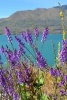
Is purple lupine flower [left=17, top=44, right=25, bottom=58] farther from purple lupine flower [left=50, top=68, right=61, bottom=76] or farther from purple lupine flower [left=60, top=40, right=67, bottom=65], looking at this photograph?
purple lupine flower [left=60, top=40, right=67, bottom=65]

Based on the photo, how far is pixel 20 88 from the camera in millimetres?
4184

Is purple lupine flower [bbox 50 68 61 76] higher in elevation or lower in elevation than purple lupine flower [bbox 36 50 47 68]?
lower

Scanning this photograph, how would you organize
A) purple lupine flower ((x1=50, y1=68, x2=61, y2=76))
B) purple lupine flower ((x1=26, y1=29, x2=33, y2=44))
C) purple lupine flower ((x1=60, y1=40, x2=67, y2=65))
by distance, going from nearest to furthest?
purple lupine flower ((x1=60, y1=40, x2=67, y2=65))
purple lupine flower ((x1=50, y1=68, x2=61, y2=76))
purple lupine flower ((x1=26, y1=29, x2=33, y2=44))

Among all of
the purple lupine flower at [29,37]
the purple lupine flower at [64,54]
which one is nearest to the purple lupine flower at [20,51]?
the purple lupine flower at [29,37]

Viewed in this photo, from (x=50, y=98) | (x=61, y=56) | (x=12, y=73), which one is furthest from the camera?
(x=50, y=98)

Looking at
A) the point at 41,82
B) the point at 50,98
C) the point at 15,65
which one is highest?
the point at 15,65

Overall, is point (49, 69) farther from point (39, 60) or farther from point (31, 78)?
point (31, 78)

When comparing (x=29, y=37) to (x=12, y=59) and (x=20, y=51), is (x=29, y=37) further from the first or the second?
(x=12, y=59)

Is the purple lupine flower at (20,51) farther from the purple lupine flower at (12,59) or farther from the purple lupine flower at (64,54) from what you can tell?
the purple lupine flower at (64,54)

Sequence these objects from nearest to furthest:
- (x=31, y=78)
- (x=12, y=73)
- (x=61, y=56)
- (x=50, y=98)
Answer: (x=31, y=78) → (x=61, y=56) → (x=12, y=73) → (x=50, y=98)

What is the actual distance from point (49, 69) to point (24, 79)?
76 centimetres

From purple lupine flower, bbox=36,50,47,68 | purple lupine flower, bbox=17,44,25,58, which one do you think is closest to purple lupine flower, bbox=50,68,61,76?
purple lupine flower, bbox=36,50,47,68

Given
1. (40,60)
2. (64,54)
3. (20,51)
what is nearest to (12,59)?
(40,60)

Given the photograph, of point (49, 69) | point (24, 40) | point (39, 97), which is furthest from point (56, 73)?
point (24, 40)
